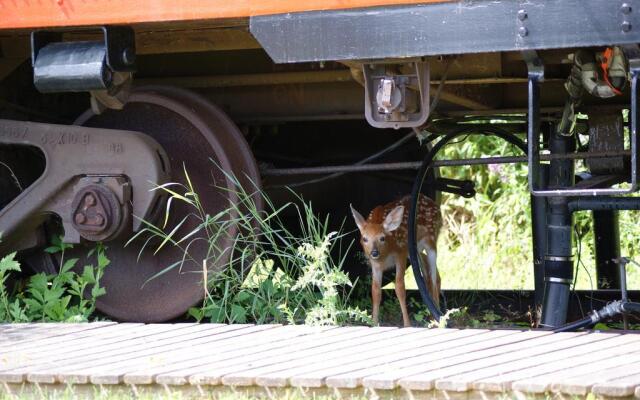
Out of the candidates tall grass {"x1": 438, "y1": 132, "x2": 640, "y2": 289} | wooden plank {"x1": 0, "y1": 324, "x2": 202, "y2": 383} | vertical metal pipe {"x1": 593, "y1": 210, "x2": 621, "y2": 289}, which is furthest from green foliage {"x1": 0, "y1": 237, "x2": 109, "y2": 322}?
tall grass {"x1": 438, "y1": 132, "x2": 640, "y2": 289}

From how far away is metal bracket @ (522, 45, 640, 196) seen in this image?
383cm

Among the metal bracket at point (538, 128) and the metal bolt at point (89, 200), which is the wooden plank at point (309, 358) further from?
the metal bolt at point (89, 200)

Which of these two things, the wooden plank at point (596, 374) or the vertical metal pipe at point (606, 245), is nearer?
the wooden plank at point (596, 374)

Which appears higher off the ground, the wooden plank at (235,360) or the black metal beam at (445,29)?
the black metal beam at (445,29)

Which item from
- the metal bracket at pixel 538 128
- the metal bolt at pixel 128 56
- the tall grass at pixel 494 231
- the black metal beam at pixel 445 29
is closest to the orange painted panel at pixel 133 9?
the black metal beam at pixel 445 29

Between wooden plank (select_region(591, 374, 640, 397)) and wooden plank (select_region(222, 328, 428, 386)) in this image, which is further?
wooden plank (select_region(222, 328, 428, 386))

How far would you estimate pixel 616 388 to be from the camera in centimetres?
302

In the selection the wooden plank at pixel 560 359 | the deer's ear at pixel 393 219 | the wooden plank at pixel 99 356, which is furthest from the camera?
the deer's ear at pixel 393 219

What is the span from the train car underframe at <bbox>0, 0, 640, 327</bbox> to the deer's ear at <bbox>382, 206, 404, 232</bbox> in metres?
0.46

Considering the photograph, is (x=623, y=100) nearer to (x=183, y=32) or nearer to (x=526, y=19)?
(x=526, y=19)

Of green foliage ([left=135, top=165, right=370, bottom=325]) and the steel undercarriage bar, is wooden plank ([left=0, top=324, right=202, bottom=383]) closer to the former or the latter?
green foliage ([left=135, top=165, right=370, bottom=325])

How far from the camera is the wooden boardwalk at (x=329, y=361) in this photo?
3.19 meters

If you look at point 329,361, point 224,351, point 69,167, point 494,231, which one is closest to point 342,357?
point 329,361

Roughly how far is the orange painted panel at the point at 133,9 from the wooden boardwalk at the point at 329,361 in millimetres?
1247
